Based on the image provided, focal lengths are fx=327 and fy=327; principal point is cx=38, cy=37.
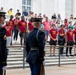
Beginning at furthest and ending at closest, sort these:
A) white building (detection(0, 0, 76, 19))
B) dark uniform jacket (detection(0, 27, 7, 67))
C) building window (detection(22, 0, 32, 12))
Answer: building window (detection(22, 0, 32, 12)) → white building (detection(0, 0, 76, 19)) → dark uniform jacket (detection(0, 27, 7, 67))

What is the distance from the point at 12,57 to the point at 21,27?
84.5 inches

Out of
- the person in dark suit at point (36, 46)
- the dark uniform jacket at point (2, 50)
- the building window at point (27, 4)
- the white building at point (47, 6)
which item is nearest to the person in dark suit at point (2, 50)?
the dark uniform jacket at point (2, 50)

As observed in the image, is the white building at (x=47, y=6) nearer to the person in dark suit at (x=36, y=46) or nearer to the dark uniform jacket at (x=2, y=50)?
the person in dark suit at (x=36, y=46)

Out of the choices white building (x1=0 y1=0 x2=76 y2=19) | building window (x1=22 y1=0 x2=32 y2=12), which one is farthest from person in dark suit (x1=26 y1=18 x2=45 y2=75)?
building window (x1=22 y1=0 x2=32 y2=12)

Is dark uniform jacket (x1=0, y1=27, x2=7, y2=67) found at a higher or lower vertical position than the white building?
lower

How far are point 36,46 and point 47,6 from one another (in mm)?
24605

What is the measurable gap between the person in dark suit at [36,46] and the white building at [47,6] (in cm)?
2099

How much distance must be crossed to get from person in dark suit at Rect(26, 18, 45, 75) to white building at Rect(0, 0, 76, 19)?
21.0 meters

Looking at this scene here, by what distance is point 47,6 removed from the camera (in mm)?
32594

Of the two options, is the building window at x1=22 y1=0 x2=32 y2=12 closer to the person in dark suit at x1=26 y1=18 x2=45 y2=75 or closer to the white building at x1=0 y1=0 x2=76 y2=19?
the white building at x1=0 y1=0 x2=76 y2=19

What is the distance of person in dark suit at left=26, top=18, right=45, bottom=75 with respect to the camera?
8078 mm

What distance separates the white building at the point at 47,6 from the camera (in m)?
29.9

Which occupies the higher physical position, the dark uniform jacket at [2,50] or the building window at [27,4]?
the building window at [27,4]

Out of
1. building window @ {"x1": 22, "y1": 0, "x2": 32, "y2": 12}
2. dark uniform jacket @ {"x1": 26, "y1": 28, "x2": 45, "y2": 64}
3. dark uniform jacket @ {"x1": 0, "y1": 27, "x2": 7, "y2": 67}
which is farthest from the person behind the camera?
building window @ {"x1": 22, "y1": 0, "x2": 32, "y2": 12}
